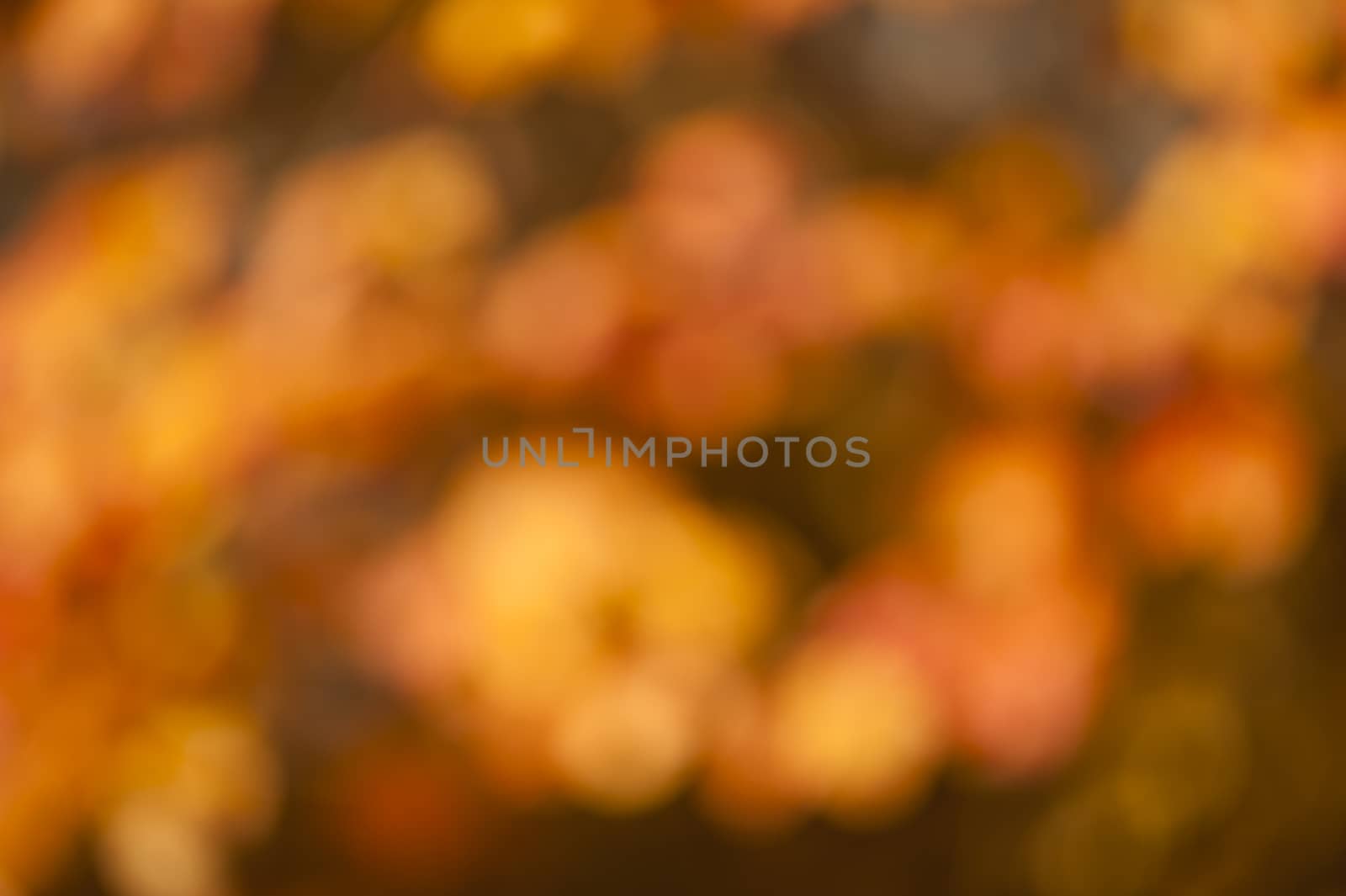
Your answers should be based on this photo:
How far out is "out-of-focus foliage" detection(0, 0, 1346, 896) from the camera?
2.29 feet

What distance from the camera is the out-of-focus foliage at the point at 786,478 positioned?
70cm

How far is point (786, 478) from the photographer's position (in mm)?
714

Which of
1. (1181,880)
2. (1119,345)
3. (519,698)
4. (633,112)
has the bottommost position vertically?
(1181,880)

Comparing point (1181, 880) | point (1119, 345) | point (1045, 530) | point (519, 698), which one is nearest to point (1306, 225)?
point (1119, 345)

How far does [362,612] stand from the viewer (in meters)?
0.72

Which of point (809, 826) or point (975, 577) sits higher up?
point (975, 577)

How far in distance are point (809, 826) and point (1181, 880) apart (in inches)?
9.8

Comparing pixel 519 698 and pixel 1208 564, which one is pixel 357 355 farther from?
pixel 1208 564

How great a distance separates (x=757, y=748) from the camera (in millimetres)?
712

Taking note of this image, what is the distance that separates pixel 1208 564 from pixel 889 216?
308 millimetres

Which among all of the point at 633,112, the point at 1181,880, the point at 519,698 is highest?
the point at 633,112

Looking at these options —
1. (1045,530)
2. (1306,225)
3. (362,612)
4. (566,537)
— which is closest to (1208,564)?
(1045,530)

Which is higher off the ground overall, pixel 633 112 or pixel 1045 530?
pixel 633 112

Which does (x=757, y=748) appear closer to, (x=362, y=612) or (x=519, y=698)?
(x=519, y=698)
